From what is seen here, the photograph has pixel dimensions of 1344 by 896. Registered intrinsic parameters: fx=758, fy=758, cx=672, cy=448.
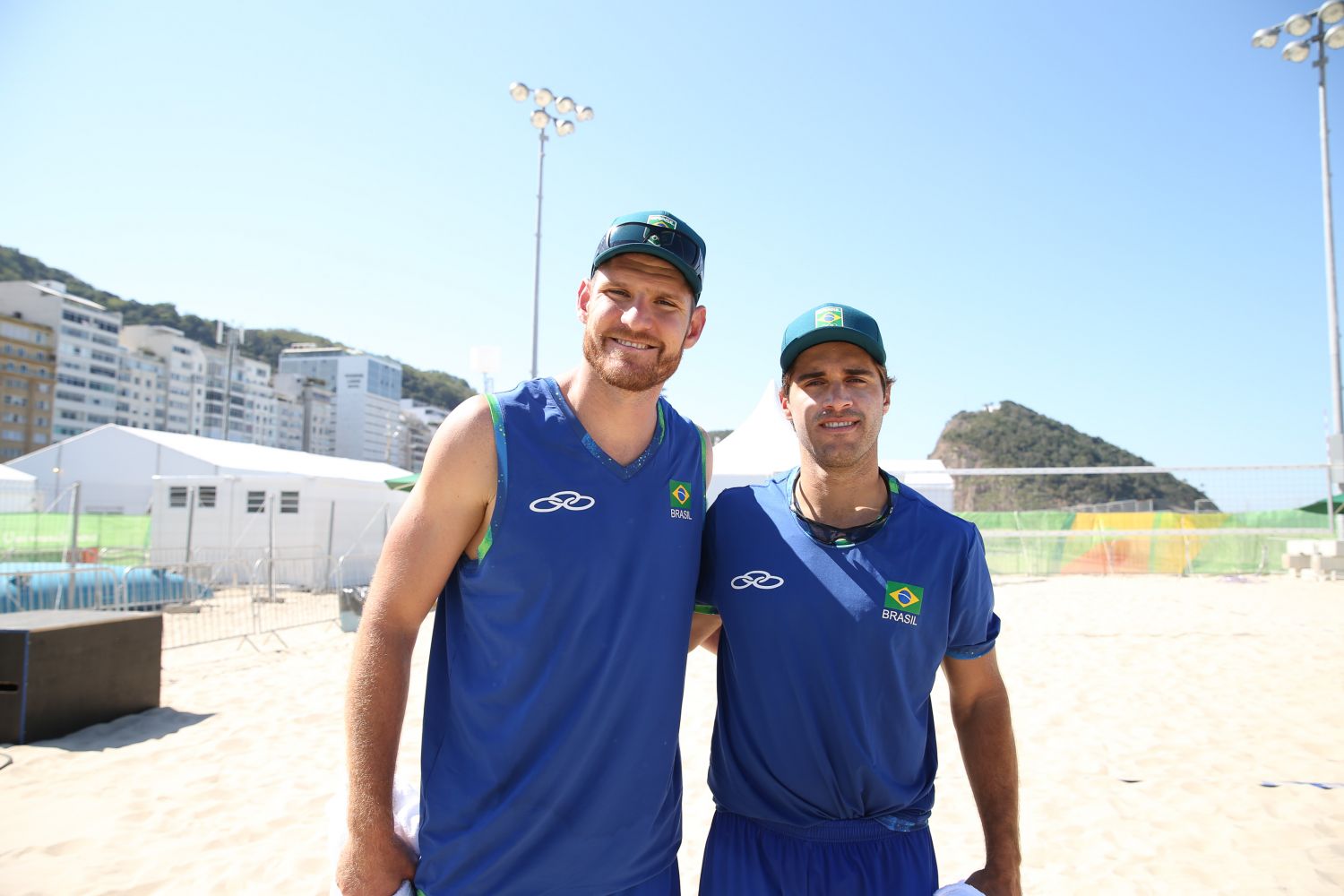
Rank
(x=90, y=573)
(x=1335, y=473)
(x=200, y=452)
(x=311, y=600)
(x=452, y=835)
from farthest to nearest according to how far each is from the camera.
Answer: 1. (x=200, y=452)
2. (x=311, y=600)
3. (x=1335, y=473)
4. (x=90, y=573)
5. (x=452, y=835)

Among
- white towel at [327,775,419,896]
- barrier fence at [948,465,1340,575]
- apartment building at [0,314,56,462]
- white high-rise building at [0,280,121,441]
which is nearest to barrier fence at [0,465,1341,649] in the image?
barrier fence at [948,465,1340,575]

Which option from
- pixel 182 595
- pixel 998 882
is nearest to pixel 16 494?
pixel 182 595

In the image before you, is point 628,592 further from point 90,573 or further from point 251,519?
point 251,519

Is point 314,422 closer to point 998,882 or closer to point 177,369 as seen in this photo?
point 177,369

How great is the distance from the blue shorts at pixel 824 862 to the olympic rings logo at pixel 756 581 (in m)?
0.57

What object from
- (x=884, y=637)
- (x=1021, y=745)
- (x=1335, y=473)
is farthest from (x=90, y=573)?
(x=1335, y=473)

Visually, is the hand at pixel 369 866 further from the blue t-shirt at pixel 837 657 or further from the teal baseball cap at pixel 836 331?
the teal baseball cap at pixel 836 331

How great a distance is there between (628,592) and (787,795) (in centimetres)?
64

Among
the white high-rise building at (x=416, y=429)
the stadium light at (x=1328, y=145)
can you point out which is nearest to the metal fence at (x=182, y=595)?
the stadium light at (x=1328, y=145)

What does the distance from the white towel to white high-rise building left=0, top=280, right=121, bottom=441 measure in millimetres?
95939

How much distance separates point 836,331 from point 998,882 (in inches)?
53.9

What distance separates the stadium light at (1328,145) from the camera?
13.8 metres

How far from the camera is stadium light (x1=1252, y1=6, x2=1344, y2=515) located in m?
13.8

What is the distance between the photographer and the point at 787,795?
1.78 m
